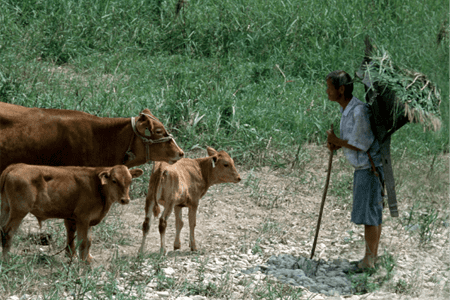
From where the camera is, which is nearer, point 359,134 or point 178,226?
point 359,134

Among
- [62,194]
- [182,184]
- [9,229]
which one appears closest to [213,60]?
[182,184]

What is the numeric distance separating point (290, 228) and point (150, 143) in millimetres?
2483

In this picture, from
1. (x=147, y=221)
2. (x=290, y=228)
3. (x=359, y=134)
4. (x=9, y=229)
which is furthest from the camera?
(x=290, y=228)

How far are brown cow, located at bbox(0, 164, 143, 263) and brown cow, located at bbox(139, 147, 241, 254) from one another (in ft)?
2.30

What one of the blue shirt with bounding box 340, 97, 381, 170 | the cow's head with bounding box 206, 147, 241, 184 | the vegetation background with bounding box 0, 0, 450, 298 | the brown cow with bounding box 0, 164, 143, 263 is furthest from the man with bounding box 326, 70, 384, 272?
the brown cow with bounding box 0, 164, 143, 263

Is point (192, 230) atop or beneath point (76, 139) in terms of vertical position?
beneath

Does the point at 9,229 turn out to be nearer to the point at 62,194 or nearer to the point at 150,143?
the point at 62,194

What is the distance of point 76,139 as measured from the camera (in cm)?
643

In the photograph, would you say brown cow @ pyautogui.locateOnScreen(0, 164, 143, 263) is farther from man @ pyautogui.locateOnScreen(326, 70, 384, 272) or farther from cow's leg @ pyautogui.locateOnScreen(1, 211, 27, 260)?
man @ pyautogui.locateOnScreen(326, 70, 384, 272)

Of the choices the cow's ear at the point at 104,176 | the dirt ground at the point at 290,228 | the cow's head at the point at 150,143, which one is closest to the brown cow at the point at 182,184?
the cow's head at the point at 150,143

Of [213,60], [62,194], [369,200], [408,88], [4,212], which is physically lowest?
[4,212]

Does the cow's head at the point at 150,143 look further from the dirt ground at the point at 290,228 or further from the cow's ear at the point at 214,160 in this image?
the dirt ground at the point at 290,228


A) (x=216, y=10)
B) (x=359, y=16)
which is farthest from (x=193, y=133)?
(x=359, y=16)

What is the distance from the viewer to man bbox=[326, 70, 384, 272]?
20.0 ft
